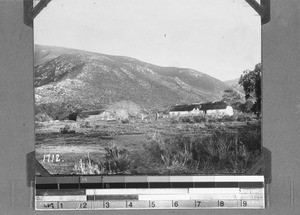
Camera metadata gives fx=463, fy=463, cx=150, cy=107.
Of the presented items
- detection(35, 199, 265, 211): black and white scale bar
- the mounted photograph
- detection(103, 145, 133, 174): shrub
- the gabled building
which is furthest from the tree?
detection(103, 145, 133, 174): shrub

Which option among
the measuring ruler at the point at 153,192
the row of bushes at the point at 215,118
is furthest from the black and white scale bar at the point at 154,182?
the row of bushes at the point at 215,118

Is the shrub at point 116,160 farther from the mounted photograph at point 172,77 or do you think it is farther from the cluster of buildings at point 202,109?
the cluster of buildings at point 202,109

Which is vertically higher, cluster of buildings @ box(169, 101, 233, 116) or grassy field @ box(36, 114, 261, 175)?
cluster of buildings @ box(169, 101, 233, 116)

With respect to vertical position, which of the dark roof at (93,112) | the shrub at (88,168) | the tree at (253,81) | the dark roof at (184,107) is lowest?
the shrub at (88,168)

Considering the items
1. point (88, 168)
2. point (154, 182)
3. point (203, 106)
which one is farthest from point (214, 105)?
point (88, 168)

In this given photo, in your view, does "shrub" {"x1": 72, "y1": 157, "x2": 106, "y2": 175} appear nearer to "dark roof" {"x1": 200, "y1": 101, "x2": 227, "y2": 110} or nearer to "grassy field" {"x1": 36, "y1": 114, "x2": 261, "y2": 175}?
"grassy field" {"x1": 36, "y1": 114, "x2": 261, "y2": 175}

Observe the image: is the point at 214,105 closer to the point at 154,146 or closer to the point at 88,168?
the point at 154,146
